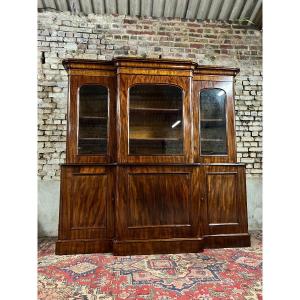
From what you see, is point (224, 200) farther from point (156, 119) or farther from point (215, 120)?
point (156, 119)

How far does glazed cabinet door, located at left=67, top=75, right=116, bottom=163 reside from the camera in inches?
119

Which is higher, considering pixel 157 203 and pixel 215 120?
pixel 215 120

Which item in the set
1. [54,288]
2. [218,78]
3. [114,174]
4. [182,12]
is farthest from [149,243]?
[182,12]

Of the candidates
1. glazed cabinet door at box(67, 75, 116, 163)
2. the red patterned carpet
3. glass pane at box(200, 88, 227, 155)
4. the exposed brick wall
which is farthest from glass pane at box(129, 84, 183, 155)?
the red patterned carpet

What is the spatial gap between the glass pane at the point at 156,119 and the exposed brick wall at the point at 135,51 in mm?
1081

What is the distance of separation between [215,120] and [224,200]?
1021 mm

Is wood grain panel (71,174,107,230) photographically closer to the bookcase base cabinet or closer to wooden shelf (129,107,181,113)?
the bookcase base cabinet

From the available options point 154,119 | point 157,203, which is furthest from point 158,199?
point 154,119

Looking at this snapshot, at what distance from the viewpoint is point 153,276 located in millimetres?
2229

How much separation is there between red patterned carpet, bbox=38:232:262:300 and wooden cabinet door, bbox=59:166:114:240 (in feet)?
0.83

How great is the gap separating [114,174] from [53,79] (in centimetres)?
179

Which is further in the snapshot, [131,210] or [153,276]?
[131,210]

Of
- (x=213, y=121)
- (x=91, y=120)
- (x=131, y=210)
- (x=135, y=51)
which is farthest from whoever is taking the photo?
(x=135, y=51)

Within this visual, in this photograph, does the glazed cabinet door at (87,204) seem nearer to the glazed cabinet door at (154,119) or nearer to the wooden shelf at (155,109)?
the glazed cabinet door at (154,119)
